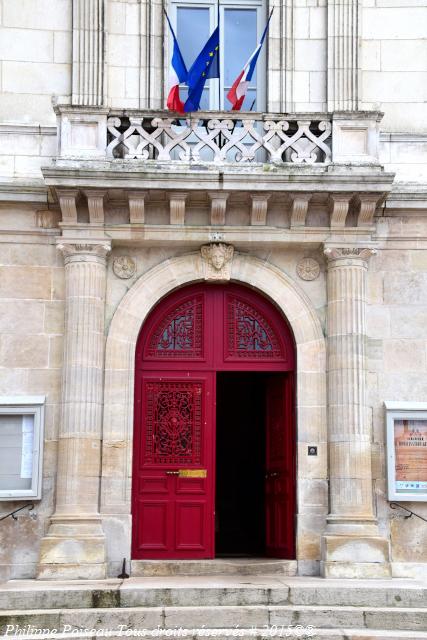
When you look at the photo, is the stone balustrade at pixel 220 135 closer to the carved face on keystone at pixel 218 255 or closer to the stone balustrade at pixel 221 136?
the stone balustrade at pixel 221 136

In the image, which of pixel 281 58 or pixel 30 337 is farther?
pixel 281 58

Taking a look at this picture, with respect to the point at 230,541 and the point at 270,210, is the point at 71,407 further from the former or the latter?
the point at 230,541

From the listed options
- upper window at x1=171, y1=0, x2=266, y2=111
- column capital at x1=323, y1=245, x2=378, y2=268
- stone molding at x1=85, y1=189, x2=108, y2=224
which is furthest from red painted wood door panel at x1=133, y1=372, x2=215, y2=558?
upper window at x1=171, y1=0, x2=266, y2=111

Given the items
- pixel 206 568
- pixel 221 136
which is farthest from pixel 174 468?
pixel 221 136

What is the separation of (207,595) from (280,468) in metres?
2.85

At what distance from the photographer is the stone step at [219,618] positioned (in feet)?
29.8

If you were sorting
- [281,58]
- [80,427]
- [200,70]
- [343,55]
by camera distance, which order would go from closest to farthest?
[80,427]
[200,70]
[343,55]
[281,58]

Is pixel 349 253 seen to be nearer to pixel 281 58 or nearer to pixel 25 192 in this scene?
pixel 281 58

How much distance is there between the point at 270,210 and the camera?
11820 millimetres

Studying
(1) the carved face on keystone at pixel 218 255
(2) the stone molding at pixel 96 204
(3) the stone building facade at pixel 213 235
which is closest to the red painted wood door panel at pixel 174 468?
(3) the stone building facade at pixel 213 235

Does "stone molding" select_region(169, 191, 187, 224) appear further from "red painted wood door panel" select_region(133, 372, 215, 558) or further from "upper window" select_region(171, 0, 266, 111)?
"red painted wood door panel" select_region(133, 372, 215, 558)

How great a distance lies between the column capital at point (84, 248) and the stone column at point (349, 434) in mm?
2589

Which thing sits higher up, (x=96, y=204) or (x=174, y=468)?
(x=96, y=204)

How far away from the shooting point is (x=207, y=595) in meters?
9.58
